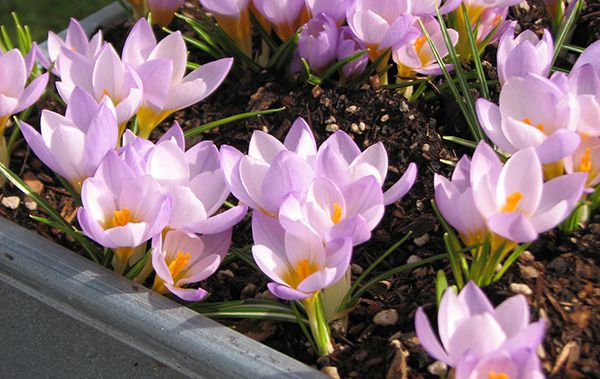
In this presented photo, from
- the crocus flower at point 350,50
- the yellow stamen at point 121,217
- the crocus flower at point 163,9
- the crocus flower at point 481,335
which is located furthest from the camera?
the crocus flower at point 163,9

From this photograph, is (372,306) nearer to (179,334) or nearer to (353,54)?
(179,334)

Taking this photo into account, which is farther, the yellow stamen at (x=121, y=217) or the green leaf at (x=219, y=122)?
the green leaf at (x=219, y=122)

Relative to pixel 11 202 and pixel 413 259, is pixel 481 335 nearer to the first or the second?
pixel 413 259

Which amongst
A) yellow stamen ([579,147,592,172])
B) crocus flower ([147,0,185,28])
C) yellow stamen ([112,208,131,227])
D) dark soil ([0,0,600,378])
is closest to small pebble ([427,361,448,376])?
dark soil ([0,0,600,378])

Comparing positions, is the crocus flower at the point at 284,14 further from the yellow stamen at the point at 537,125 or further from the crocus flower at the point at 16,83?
the yellow stamen at the point at 537,125

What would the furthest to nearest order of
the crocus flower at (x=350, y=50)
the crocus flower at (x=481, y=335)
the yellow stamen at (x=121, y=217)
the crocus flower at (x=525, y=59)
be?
1. the crocus flower at (x=350, y=50)
2. the crocus flower at (x=525, y=59)
3. the yellow stamen at (x=121, y=217)
4. the crocus flower at (x=481, y=335)

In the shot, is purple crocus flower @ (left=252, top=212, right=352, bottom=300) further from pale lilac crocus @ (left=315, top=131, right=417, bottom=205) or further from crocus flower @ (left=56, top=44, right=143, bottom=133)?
crocus flower @ (left=56, top=44, right=143, bottom=133)

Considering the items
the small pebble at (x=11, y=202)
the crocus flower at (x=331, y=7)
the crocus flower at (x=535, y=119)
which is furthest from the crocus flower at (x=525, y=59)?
the small pebble at (x=11, y=202)
